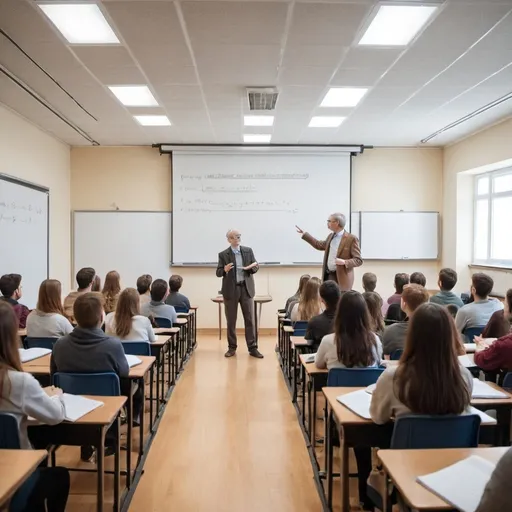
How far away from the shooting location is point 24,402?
195 centimetres

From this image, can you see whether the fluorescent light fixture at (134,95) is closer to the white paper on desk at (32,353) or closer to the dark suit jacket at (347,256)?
the dark suit jacket at (347,256)

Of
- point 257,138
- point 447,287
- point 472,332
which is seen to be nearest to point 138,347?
point 472,332

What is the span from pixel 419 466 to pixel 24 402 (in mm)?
1516

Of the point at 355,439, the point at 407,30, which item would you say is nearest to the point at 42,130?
the point at 407,30

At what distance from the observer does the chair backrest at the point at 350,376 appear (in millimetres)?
2797

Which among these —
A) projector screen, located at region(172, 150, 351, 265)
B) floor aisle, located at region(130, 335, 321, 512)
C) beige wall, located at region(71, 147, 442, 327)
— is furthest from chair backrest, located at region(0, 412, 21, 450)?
beige wall, located at region(71, 147, 442, 327)

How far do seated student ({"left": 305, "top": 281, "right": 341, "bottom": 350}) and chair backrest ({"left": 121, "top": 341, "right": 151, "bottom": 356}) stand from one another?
4.00 feet

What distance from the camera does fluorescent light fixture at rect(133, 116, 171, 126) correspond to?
6.50 metres

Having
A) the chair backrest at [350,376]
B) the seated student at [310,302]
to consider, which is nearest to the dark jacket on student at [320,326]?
the chair backrest at [350,376]

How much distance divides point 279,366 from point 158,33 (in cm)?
398

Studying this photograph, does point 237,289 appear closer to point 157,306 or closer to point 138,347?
point 157,306

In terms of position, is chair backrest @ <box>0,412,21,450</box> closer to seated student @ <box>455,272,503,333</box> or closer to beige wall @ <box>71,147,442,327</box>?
seated student @ <box>455,272,503,333</box>

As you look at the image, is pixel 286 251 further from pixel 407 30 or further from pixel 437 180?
pixel 407 30

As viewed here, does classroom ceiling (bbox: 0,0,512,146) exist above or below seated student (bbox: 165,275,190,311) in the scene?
above
